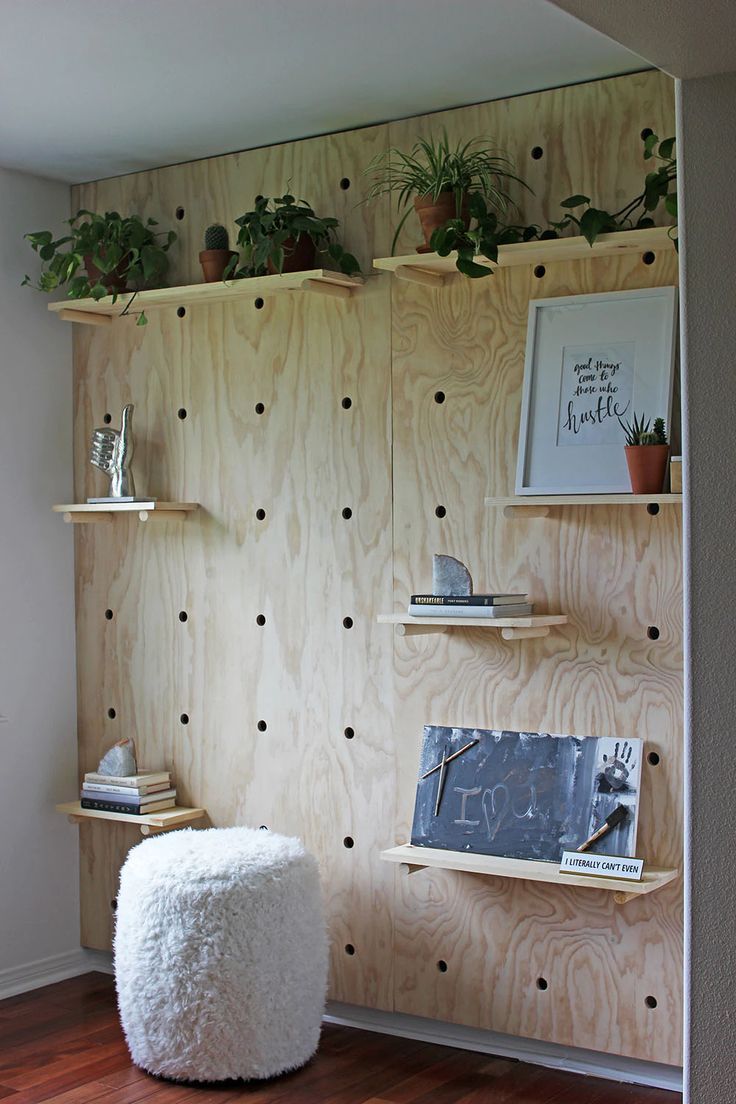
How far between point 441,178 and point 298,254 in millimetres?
501

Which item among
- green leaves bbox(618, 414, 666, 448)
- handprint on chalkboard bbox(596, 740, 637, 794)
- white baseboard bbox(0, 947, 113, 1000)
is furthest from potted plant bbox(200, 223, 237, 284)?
white baseboard bbox(0, 947, 113, 1000)

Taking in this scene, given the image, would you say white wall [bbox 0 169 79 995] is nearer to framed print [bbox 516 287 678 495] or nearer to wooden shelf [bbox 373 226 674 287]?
wooden shelf [bbox 373 226 674 287]

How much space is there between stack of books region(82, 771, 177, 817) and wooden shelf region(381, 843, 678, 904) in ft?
2.66

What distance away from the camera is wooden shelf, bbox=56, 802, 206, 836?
3.70 meters

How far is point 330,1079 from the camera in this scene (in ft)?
10.2

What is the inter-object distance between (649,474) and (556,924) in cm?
119

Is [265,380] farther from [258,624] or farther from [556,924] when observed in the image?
[556,924]

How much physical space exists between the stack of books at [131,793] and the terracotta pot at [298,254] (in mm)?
1600

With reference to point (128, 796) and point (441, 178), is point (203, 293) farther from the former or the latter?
point (128, 796)

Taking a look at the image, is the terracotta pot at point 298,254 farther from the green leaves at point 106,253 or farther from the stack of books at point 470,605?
the stack of books at point 470,605

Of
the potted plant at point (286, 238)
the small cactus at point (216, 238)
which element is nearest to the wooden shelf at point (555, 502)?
the potted plant at point (286, 238)

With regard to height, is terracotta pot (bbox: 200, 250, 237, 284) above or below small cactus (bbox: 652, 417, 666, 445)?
above

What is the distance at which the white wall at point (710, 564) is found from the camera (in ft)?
5.31

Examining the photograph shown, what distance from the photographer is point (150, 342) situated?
3.94 metres
